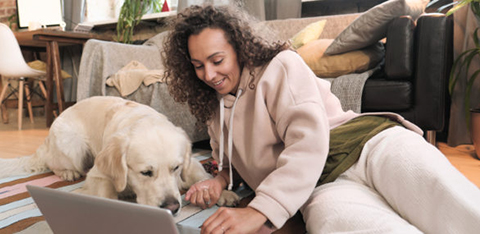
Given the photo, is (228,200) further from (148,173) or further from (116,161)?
(116,161)

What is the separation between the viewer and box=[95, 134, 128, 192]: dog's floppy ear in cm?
128

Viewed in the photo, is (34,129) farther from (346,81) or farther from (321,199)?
(321,199)

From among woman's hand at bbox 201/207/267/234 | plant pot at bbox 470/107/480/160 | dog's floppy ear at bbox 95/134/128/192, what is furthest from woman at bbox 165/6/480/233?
plant pot at bbox 470/107/480/160

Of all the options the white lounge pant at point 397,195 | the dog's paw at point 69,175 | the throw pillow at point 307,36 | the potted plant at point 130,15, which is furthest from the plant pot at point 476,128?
the potted plant at point 130,15

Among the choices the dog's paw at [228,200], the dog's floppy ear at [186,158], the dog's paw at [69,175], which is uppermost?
the dog's floppy ear at [186,158]

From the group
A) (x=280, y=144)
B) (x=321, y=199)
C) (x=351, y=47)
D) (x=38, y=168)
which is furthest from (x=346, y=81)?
(x=38, y=168)

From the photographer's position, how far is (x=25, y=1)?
5.19m

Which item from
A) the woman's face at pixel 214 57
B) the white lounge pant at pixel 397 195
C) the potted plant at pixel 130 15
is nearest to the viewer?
the white lounge pant at pixel 397 195

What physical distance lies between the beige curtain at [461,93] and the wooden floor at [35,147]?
0.09 metres

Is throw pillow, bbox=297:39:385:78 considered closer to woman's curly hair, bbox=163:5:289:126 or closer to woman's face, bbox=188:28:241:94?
woman's curly hair, bbox=163:5:289:126

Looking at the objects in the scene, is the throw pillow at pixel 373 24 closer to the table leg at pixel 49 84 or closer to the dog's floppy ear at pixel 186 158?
the dog's floppy ear at pixel 186 158

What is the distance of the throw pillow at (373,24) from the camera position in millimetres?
2057

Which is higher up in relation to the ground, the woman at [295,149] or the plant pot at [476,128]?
the woman at [295,149]

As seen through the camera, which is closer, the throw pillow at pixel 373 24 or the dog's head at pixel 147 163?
the dog's head at pixel 147 163
